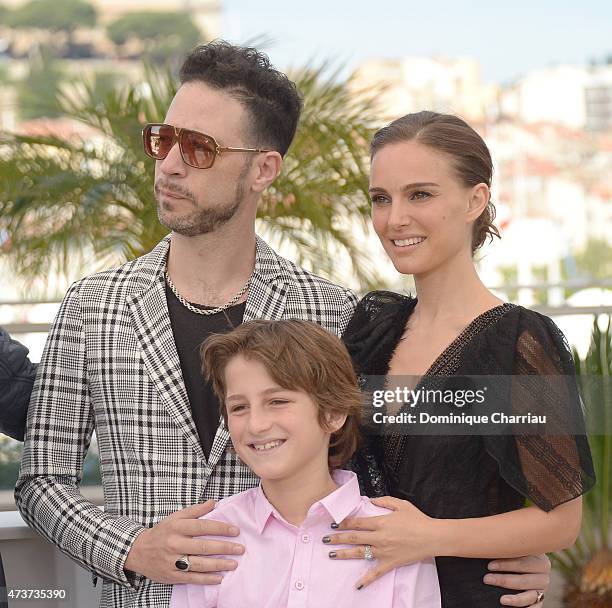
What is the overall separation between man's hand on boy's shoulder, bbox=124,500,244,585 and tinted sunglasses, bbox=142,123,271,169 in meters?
0.70

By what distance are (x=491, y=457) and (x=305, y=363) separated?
36 cm

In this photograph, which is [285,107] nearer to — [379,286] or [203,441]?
[203,441]

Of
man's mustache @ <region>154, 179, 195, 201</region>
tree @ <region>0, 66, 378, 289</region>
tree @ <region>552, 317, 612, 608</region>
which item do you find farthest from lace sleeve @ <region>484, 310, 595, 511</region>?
tree @ <region>0, 66, 378, 289</region>

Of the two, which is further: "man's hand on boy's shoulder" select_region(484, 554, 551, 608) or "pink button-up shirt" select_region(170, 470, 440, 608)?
"man's hand on boy's shoulder" select_region(484, 554, 551, 608)

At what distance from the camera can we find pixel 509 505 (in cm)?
173

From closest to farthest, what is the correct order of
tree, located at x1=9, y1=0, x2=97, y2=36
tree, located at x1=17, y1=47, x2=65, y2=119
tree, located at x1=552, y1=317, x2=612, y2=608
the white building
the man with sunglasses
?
the man with sunglasses → tree, located at x1=552, y1=317, x2=612, y2=608 → the white building → tree, located at x1=17, y1=47, x2=65, y2=119 → tree, located at x1=9, y1=0, x2=97, y2=36

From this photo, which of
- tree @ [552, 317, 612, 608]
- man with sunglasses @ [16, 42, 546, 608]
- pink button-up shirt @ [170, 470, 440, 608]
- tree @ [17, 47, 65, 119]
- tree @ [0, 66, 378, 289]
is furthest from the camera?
tree @ [17, 47, 65, 119]

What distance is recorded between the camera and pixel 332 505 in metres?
1.66

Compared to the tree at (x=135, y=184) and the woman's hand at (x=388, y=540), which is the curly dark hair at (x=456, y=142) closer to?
the woman's hand at (x=388, y=540)

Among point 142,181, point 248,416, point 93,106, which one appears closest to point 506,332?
point 248,416

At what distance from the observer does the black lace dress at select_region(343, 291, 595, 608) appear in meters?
1.68

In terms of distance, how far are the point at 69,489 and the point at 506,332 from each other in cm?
87

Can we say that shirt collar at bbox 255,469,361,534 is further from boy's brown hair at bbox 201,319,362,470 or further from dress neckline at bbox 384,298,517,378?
dress neckline at bbox 384,298,517,378

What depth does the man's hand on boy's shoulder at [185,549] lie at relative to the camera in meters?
1.67
